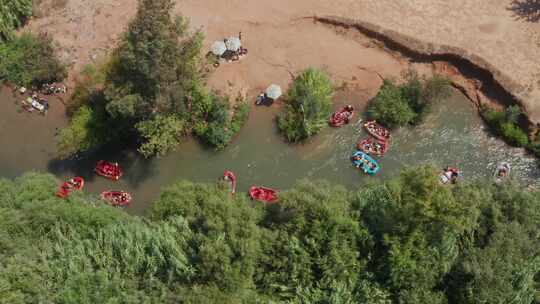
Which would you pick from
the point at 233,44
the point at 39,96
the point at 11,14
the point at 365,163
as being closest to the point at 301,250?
the point at 365,163

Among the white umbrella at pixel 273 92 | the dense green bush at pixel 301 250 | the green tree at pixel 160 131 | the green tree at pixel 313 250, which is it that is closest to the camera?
the dense green bush at pixel 301 250

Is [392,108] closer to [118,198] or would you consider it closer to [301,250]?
[301,250]

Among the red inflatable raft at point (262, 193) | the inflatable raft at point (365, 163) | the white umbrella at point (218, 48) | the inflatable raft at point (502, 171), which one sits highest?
the white umbrella at point (218, 48)

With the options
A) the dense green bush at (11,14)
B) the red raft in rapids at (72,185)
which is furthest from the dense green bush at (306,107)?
the dense green bush at (11,14)

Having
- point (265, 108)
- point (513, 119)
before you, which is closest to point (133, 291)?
point (265, 108)

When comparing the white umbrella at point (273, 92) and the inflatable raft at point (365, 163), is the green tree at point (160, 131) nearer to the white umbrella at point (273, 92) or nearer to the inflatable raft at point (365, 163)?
the white umbrella at point (273, 92)
